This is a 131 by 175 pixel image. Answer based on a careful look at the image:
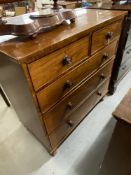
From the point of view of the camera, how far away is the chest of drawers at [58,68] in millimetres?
616

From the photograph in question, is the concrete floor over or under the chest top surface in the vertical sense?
under

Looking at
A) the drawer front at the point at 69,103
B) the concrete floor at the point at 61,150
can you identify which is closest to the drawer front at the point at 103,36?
the drawer front at the point at 69,103

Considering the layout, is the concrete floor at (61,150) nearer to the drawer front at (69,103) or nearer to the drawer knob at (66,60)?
the drawer front at (69,103)

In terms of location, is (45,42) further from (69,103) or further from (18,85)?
(69,103)

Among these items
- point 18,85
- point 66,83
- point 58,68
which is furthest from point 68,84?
point 18,85

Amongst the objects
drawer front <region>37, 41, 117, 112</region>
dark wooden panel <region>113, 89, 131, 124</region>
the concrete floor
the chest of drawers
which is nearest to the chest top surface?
the chest of drawers

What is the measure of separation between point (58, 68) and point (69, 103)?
0.33m

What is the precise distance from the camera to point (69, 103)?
3.22ft

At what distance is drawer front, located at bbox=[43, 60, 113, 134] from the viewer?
0.89m

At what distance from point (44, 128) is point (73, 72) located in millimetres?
404

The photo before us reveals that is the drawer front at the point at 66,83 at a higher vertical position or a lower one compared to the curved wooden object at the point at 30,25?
lower

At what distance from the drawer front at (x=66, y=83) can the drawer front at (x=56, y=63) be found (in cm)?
5

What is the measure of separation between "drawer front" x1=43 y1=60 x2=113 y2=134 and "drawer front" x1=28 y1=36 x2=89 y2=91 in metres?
0.24

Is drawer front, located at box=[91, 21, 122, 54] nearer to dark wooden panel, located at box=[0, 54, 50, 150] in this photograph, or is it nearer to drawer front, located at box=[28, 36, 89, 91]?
drawer front, located at box=[28, 36, 89, 91]
